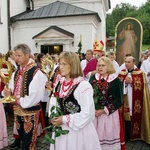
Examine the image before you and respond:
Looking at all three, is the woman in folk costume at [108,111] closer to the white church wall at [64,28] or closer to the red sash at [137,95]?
the red sash at [137,95]

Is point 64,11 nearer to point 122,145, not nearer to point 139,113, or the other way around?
point 139,113

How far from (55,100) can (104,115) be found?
1.25 meters

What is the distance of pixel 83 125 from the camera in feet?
7.64

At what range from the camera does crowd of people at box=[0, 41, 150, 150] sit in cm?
241

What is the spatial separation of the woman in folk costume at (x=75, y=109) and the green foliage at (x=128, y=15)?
57977 mm

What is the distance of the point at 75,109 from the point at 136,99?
2.66 m

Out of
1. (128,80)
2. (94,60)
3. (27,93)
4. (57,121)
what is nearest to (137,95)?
(128,80)

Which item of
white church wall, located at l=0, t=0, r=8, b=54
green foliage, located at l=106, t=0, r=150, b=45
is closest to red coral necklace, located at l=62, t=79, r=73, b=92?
white church wall, located at l=0, t=0, r=8, b=54

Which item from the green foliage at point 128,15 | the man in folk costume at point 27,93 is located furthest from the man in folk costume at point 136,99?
the green foliage at point 128,15

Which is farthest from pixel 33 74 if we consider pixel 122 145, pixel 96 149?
pixel 122 145

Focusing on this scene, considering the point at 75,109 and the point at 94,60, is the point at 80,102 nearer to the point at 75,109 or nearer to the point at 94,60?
the point at 75,109

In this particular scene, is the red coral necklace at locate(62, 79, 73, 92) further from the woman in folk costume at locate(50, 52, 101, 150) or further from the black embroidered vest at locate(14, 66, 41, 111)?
the black embroidered vest at locate(14, 66, 41, 111)

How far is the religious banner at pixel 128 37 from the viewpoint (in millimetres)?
8453

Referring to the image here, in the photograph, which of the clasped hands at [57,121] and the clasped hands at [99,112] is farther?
the clasped hands at [99,112]
